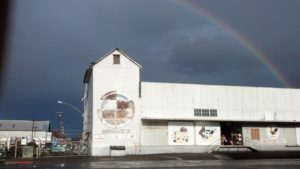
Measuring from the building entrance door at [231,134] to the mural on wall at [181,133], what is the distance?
16.6ft

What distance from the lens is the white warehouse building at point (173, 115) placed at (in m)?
45.2

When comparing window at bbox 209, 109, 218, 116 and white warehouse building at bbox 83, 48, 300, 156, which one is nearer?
white warehouse building at bbox 83, 48, 300, 156

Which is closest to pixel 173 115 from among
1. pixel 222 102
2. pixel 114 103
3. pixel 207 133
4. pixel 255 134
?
pixel 207 133

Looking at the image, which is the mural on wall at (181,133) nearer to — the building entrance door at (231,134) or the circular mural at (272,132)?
the building entrance door at (231,134)

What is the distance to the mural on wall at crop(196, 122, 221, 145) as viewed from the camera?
158ft

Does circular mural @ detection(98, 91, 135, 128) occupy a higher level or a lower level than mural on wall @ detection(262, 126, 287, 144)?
higher

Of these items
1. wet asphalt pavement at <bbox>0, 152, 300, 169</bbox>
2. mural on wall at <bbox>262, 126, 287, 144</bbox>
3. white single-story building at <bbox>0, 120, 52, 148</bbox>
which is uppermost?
white single-story building at <bbox>0, 120, 52, 148</bbox>

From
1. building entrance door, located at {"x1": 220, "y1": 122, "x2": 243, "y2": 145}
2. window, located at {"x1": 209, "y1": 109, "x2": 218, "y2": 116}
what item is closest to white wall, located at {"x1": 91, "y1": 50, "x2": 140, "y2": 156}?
window, located at {"x1": 209, "y1": 109, "x2": 218, "y2": 116}

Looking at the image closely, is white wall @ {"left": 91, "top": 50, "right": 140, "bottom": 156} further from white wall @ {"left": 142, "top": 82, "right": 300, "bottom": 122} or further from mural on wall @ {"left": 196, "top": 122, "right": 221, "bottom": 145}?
mural on wall @ {"left": 196, "top": 122, "right": 221, "bottom": 145}

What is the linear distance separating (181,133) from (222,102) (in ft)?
23.7

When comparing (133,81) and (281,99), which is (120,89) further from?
(281,99)

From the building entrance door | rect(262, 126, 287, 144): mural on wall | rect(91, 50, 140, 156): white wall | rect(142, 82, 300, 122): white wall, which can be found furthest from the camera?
rect(262, 126, 287, 144): mural on wall

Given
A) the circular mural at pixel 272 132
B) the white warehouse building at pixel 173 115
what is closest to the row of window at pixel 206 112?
the white warehouse building at pixel 173 115

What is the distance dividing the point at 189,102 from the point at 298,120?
54.7 feet
